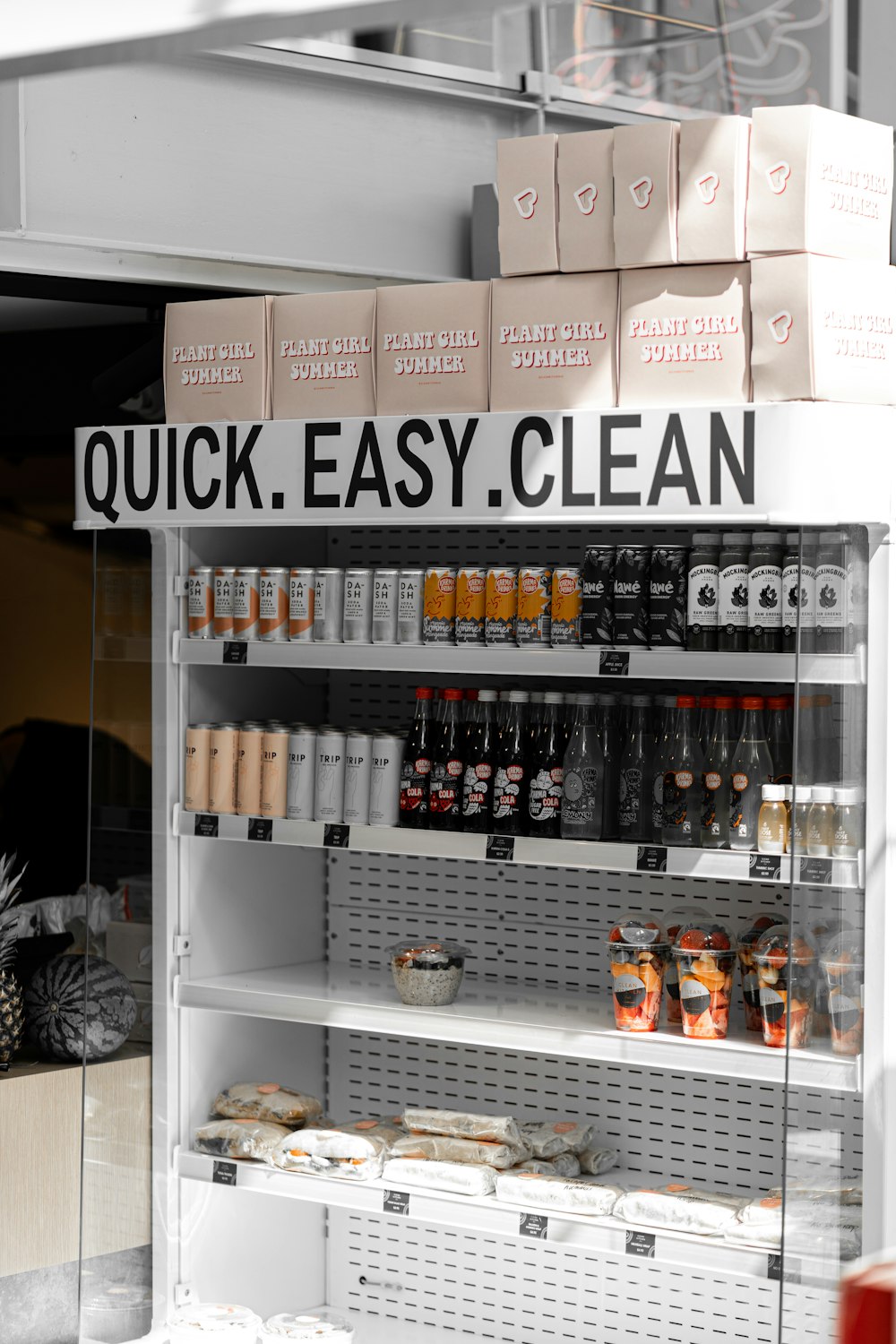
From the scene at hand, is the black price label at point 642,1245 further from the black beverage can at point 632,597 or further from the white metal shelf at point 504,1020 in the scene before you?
the black beverage can at point 632,597

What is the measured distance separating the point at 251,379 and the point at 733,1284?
2.36 meters

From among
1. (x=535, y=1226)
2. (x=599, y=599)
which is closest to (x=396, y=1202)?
(x=535, y=1226)

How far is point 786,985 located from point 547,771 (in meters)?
0.67

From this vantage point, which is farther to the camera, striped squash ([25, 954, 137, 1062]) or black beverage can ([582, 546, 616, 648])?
striped squash ([25, 954, 137, 1062])

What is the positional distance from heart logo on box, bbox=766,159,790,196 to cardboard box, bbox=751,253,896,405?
0.41 ft

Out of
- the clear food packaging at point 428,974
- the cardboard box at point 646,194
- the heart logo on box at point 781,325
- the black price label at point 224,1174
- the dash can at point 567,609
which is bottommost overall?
the black price label at point 224,1174

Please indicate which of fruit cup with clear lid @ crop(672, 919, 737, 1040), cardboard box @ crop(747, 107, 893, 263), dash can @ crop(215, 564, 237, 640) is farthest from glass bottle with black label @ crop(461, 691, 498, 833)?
cardboard box @ crop(747, 107, 893, 263)

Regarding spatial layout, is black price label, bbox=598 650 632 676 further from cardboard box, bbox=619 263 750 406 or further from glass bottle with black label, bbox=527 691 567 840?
cardboard box, bbox=619 263 750 406

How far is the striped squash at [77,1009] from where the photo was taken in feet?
12.5

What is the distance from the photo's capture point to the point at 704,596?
3.19 meters

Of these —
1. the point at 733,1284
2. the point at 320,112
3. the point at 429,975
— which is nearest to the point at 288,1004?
the point at 429,975

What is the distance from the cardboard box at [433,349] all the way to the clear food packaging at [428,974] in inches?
48.9

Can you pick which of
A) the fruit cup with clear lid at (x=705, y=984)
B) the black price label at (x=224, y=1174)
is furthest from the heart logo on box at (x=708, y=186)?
the black price label at (x=224, y=1174)

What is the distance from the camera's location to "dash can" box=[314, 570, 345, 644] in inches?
143
